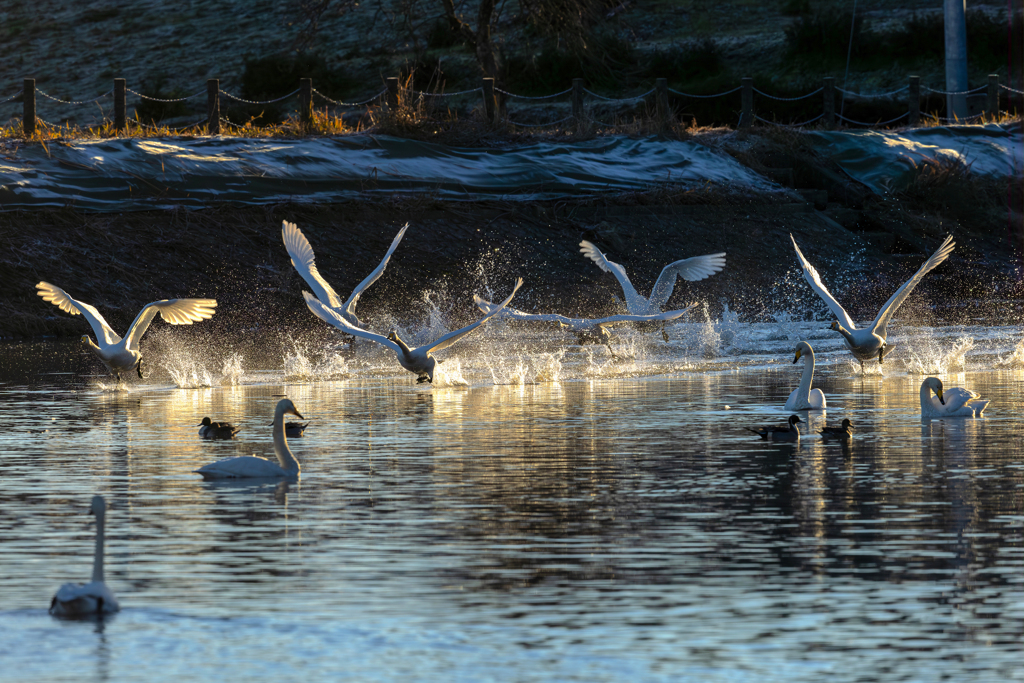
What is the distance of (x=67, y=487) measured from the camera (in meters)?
11.1

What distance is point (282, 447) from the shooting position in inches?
450

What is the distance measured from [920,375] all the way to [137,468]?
413 inches

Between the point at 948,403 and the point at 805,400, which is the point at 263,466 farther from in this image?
the point at 948,403

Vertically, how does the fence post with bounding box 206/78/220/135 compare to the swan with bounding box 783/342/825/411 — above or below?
above

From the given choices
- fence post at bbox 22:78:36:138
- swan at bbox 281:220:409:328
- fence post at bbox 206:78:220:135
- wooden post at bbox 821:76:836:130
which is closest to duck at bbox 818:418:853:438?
swan at bbox 281:220:409:328

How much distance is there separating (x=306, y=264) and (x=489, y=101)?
62.8 ft

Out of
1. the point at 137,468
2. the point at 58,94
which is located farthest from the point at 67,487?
the point at 58,94

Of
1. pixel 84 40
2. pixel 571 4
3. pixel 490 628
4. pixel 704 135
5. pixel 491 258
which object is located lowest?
pixel 490 628

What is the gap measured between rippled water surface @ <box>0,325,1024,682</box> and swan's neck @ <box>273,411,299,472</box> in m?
0.24

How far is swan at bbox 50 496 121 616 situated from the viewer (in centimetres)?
730

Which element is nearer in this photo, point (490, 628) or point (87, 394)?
point (490, 628)

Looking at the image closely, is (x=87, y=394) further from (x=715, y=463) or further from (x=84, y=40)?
(x=84, y=40)

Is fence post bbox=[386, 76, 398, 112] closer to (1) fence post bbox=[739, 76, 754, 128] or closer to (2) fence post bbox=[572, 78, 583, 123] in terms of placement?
(2) fence post bbox=[572, 78, 583, 123]

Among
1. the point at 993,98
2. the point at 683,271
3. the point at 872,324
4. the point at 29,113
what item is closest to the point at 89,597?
the point at 872,324
